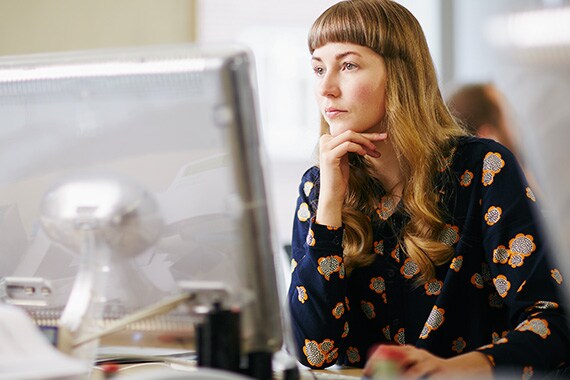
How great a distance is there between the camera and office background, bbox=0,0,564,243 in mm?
3271

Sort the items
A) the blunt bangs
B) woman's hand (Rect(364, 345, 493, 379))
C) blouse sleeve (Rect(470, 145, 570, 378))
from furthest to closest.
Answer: the blunt bangs
blouse sleeve (Rect(470, 145, 570, 378))
woman's hand (Rect(364, 345, 493, 379))

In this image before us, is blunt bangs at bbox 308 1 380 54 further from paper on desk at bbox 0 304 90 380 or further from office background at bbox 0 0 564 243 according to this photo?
office background at bbox 0 0 564 243

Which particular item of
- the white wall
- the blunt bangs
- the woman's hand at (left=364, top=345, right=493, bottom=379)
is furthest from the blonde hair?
the white wall

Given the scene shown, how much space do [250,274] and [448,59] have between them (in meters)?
3.21

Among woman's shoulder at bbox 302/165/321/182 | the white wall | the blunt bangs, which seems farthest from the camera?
the white wall

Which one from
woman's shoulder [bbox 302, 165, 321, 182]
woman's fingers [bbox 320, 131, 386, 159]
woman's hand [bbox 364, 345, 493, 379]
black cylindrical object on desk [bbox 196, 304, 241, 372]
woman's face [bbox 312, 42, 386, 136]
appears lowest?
woman's hand [bbox 364, 345, 493, 379]

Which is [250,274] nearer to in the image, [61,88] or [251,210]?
[251,210]

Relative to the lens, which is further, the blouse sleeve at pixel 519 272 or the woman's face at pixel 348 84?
the woman's face at pixel 348 84

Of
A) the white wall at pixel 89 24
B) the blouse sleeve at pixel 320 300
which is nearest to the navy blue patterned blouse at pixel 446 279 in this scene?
the blouse sleeve at pixel 320 300

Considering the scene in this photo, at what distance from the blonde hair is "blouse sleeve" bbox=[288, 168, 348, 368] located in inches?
3.4

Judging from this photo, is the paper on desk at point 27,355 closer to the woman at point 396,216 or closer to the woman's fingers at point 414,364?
the woman's fingers at point 414,364

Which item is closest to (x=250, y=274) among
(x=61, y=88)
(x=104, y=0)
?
(x=61, y=88)

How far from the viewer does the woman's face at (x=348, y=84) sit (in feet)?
4.44

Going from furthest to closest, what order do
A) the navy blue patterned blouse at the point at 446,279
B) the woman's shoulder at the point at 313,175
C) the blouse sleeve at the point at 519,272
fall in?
the woman's shoulder at the point at 313,175 < the navy blue patterned blouse at the point at 446,279 < the blouse sleeve at the point at 519,272
